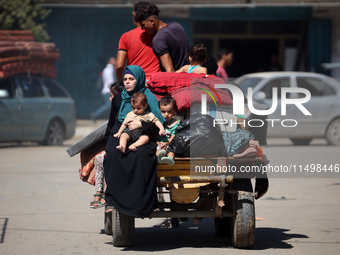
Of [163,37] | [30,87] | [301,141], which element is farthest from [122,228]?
[301,141]

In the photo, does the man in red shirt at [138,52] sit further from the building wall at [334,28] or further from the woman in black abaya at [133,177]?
→ the building wall at [334,28]

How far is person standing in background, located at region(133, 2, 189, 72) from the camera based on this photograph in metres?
7.81

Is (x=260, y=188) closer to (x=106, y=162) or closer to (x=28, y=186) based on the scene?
(x=106, y=162)

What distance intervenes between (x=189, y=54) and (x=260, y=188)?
173 centimetres

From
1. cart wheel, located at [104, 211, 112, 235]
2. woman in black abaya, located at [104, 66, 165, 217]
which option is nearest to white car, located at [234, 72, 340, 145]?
cart wheel, located at [104, 211, 112, 235]

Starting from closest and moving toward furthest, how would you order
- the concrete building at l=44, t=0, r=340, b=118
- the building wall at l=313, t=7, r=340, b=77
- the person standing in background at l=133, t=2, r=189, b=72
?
1. the person standing in background at l=133, t=2, r=189, b=72
2. the concrete building at l=44, t=0, r=340, b=118
3. the building wall at l=313, t=7, r=340, b=77

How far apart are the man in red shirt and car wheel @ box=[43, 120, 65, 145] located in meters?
9.37

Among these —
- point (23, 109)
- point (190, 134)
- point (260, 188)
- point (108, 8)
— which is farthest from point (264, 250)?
point (108, 8)

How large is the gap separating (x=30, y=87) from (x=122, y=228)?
35.3ft

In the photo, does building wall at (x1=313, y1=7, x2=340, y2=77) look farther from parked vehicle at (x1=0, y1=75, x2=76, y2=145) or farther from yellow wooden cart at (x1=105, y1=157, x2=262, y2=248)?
yellow wooden cart at (x1=105, y1=157, x2=262, y2=248)

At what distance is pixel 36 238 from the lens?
289 inches

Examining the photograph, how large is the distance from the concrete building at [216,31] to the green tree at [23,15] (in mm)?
809

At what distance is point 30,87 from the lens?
16922 mm

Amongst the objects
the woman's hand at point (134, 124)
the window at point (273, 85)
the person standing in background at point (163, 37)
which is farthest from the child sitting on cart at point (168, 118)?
the window at point (273, 85)
